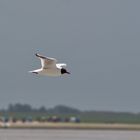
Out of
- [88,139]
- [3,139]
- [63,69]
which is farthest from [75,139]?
[63,69]

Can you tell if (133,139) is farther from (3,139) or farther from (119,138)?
(3,139)

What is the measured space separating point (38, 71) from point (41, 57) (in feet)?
3.47

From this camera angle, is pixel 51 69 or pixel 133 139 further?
pixel 133 139

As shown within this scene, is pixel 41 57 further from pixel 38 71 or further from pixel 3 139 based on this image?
pixel 3 139

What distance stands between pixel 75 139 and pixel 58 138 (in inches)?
160

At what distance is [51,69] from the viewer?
72.1 metres

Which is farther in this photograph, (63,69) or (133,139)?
(133,139)

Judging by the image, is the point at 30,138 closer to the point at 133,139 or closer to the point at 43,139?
the point at 43,139

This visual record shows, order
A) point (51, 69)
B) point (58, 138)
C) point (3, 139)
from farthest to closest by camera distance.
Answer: point (58, 138), point (3, 139), point (51, 69)

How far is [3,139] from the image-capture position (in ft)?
488

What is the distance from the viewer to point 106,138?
161125 millimetres

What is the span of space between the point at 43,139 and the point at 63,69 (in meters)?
79.9

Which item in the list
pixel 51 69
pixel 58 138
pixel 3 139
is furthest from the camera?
pixel 58 138

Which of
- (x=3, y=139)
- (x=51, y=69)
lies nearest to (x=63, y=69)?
(x=51, y=69)
